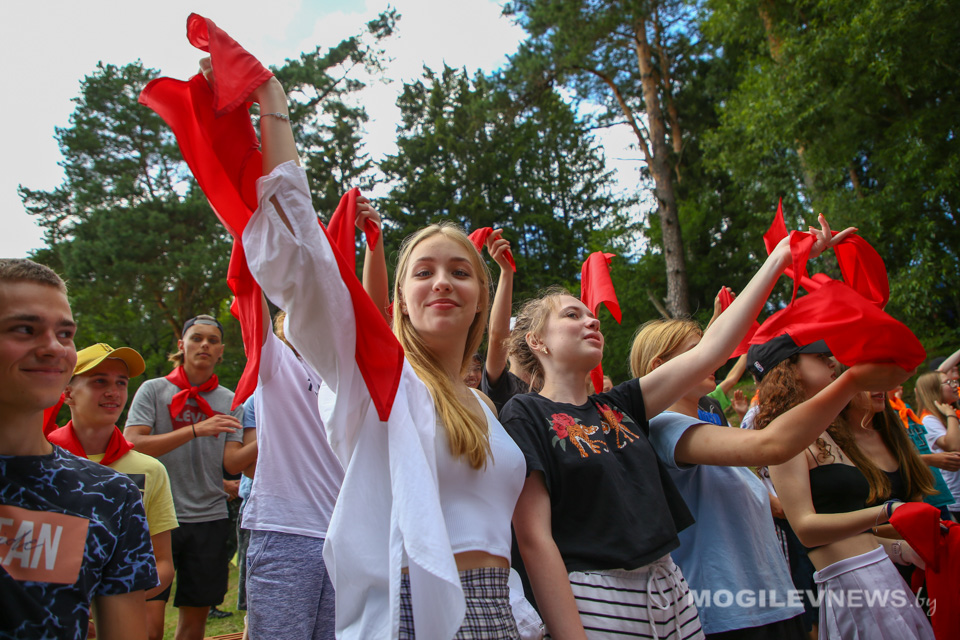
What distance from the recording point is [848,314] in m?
1.97

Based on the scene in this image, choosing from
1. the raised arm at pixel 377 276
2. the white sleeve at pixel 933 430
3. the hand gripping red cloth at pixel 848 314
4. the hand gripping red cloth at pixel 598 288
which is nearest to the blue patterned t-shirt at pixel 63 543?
the raised arm at pixel 377 276

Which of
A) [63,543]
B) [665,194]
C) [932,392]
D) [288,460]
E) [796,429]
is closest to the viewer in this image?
[63,543]

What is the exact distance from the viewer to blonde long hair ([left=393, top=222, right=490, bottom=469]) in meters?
1.65

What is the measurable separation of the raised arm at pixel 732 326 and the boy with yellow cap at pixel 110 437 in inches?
90.3

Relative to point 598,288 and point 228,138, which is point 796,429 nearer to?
point 598,288

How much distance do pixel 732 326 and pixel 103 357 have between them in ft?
9.26

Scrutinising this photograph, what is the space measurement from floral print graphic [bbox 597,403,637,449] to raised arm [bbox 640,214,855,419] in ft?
0.62

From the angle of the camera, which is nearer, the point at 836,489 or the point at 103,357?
the point at 836,489

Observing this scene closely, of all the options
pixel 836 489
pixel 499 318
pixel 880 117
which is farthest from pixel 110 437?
pixel 880 117

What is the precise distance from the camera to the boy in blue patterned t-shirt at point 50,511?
1455 mm

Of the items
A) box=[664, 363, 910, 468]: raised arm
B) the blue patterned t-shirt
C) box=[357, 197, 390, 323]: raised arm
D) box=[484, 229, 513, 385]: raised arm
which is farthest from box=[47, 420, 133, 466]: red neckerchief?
box=[664, 363, 910, 468]: raised arm

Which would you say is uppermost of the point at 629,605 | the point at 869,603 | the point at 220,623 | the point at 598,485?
the point at 598,485

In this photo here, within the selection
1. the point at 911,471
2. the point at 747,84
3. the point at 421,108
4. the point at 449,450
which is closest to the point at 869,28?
the point at 747,84

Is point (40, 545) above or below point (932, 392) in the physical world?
below
